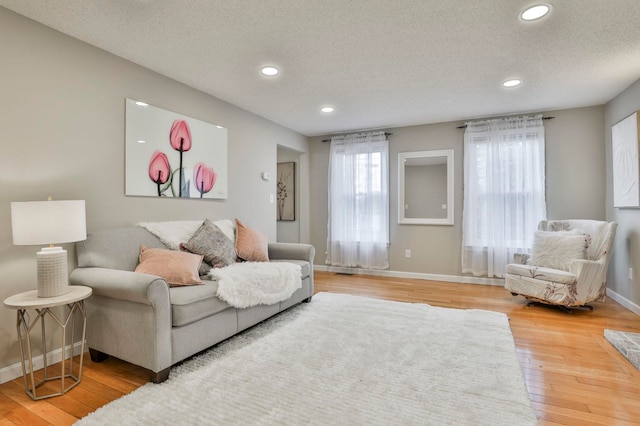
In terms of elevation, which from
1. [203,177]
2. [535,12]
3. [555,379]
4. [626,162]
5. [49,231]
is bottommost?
[555,379]

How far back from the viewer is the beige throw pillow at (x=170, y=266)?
2320 mm

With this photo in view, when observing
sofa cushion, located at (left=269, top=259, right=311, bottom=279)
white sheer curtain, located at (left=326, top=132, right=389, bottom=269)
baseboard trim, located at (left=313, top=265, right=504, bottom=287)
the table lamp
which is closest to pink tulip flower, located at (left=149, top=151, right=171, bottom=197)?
the table lamp

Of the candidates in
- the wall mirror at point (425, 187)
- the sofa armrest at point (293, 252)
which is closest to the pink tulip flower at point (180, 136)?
the sofa armrest at point (293, 252)

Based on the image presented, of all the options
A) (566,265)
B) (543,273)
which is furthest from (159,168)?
(566,265)

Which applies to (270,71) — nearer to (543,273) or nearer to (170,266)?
(170,266)

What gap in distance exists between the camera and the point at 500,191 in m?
4.38

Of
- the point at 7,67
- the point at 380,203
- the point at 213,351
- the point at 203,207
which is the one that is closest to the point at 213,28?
the point at 7,67

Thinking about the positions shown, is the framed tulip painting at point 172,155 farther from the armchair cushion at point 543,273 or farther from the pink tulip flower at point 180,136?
the armchair cushion at point 543,273

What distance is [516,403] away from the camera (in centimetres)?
171

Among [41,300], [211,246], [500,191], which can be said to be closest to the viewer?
[41,300]

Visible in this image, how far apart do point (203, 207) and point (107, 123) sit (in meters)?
1.23

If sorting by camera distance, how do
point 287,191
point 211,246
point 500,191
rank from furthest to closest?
point 287,191
point 500,191
point 211,246

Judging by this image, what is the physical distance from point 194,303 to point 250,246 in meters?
1.25

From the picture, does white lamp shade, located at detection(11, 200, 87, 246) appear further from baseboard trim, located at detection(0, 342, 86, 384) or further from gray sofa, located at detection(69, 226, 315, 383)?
baseboard trim, located at detection(0, 342, 86, 384)
